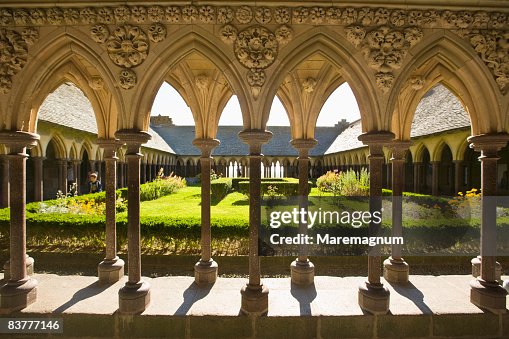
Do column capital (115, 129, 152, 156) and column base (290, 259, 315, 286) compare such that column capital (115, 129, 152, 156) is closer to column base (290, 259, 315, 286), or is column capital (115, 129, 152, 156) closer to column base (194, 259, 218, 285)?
column base (194, 259, 218, 285)

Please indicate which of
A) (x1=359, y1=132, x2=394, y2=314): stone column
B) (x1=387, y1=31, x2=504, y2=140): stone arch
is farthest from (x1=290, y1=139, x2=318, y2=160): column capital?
(x1=387, y1=31, x2=504, y2=140): stone arch

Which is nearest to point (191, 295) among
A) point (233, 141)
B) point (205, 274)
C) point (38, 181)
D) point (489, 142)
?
point (205, 274)

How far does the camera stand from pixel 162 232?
6.50 metres

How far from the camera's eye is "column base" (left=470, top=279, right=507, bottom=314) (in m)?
3.73

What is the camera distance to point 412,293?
427cm

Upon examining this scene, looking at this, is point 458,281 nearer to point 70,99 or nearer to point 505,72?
point 505,72

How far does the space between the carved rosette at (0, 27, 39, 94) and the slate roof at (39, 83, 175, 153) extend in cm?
931

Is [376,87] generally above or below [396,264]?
above

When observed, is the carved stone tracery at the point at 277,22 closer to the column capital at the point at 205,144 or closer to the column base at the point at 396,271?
the column capital at the point at 205,144

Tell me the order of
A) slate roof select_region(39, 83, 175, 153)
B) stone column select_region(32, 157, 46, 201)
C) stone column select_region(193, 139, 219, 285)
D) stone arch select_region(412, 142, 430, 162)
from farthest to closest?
1. stone arch select_region(412, 142, 430, 162)
2. slate roof select_region(39, 83, 175, 153)
3. stone column select_region(32, 157, 46, 201)
4. stone column select_region(193, 139, 219, 285)

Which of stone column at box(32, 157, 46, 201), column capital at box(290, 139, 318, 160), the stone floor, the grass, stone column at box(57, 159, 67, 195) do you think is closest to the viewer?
the stone floor

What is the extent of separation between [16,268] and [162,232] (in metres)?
2.85

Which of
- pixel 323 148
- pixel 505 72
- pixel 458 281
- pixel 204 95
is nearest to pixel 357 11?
pixel 505 72

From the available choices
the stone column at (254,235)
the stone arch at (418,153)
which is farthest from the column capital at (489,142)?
the stone arch at (418,153)
